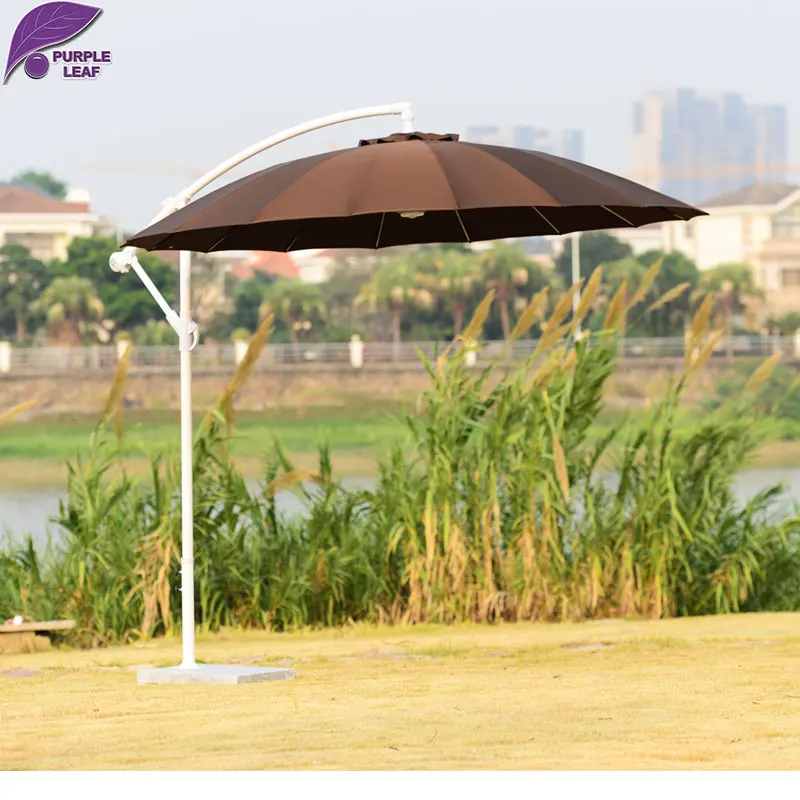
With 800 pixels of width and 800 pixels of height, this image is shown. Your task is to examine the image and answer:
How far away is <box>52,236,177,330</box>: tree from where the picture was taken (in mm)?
48594

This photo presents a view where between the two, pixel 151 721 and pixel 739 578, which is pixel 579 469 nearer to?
pixel 739 578

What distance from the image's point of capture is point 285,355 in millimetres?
45875

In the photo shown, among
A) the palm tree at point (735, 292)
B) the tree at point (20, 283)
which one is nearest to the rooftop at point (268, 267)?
the tree at point (20, 283)

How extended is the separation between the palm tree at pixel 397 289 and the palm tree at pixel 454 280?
0.43 metres

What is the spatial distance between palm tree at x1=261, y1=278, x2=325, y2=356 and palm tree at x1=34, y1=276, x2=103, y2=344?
580 centimetres

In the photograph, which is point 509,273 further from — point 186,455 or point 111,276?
point 186,455

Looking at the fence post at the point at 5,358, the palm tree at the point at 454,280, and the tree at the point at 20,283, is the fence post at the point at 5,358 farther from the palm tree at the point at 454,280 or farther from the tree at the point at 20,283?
the palm tree at the point at 454,280

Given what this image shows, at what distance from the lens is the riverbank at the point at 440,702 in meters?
4.21

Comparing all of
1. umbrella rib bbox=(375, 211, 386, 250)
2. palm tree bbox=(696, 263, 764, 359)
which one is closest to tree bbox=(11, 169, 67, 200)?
palm tree bbox=(696, 263, 764, 359)

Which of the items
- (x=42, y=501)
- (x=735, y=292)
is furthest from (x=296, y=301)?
(x=42, y=501)

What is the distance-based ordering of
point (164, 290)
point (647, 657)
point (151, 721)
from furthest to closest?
point (164, 290) < point (647, 657) < point (151, 721)

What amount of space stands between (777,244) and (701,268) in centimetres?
288

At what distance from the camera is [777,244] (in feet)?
182

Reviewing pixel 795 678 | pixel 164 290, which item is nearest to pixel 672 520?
pixel 795 678
